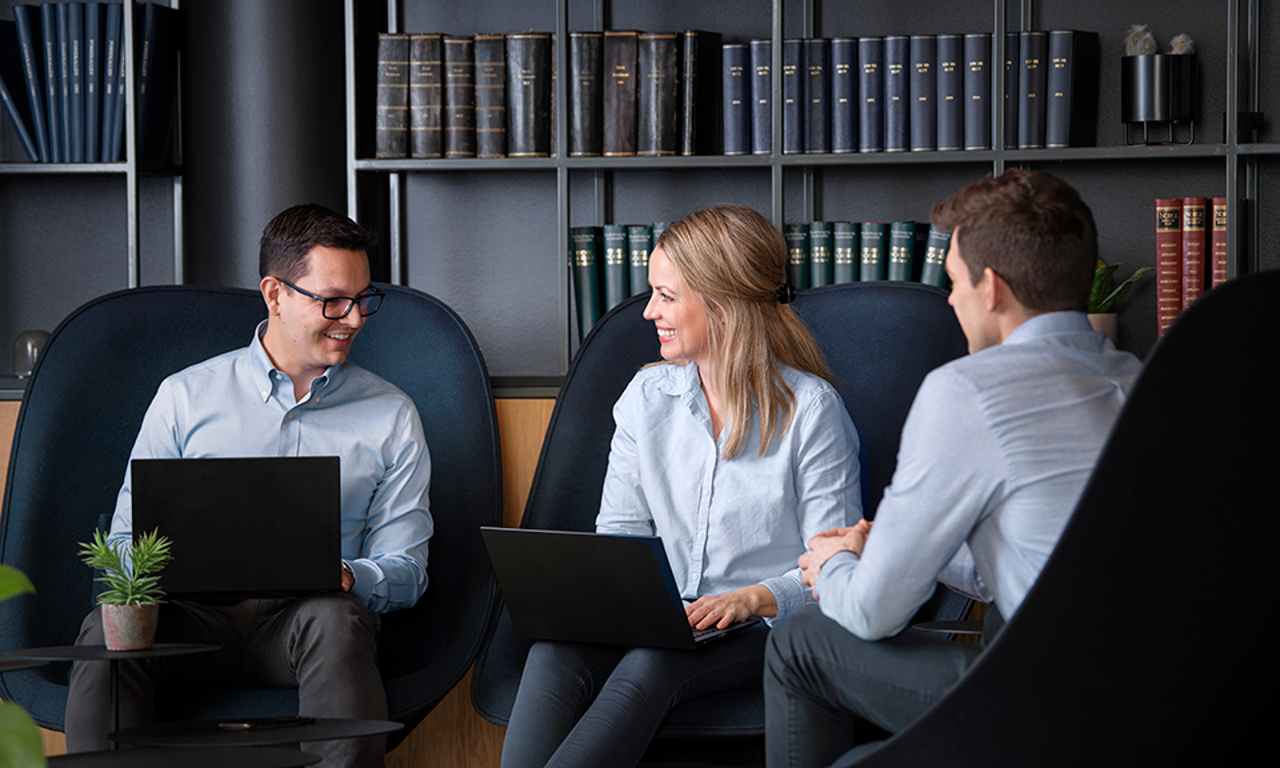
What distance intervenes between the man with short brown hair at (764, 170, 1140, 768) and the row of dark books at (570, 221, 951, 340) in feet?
3.59

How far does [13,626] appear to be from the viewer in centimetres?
185

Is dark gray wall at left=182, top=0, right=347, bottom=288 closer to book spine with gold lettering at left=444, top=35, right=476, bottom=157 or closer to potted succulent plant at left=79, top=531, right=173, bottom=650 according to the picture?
book spine with gold lettering at left=444, top=35, right=476, bottom=157

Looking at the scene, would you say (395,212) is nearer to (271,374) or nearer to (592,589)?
(271,374)

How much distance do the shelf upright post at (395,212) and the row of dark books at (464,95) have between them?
32 centimetres

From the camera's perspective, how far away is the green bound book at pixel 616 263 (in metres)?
2.45

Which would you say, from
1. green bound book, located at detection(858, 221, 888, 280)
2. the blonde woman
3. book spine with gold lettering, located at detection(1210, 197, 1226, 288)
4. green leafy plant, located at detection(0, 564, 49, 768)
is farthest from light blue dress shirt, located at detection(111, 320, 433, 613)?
book spine with gold lettering, located at detection(1210, 197, 1226, 288)

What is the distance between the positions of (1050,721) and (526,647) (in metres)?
0.98

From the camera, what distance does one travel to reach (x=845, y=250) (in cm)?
240

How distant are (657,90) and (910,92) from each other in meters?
0.52

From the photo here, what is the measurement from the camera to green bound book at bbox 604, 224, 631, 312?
8.03 ft

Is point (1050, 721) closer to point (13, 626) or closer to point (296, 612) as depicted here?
point (296, 612)

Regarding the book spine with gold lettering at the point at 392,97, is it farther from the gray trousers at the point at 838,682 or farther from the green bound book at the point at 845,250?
the gray trousers at the point at 838,682

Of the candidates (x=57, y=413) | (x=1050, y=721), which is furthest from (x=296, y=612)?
(x=1050, y=721)

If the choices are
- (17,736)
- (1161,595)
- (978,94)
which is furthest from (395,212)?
(17,736)
